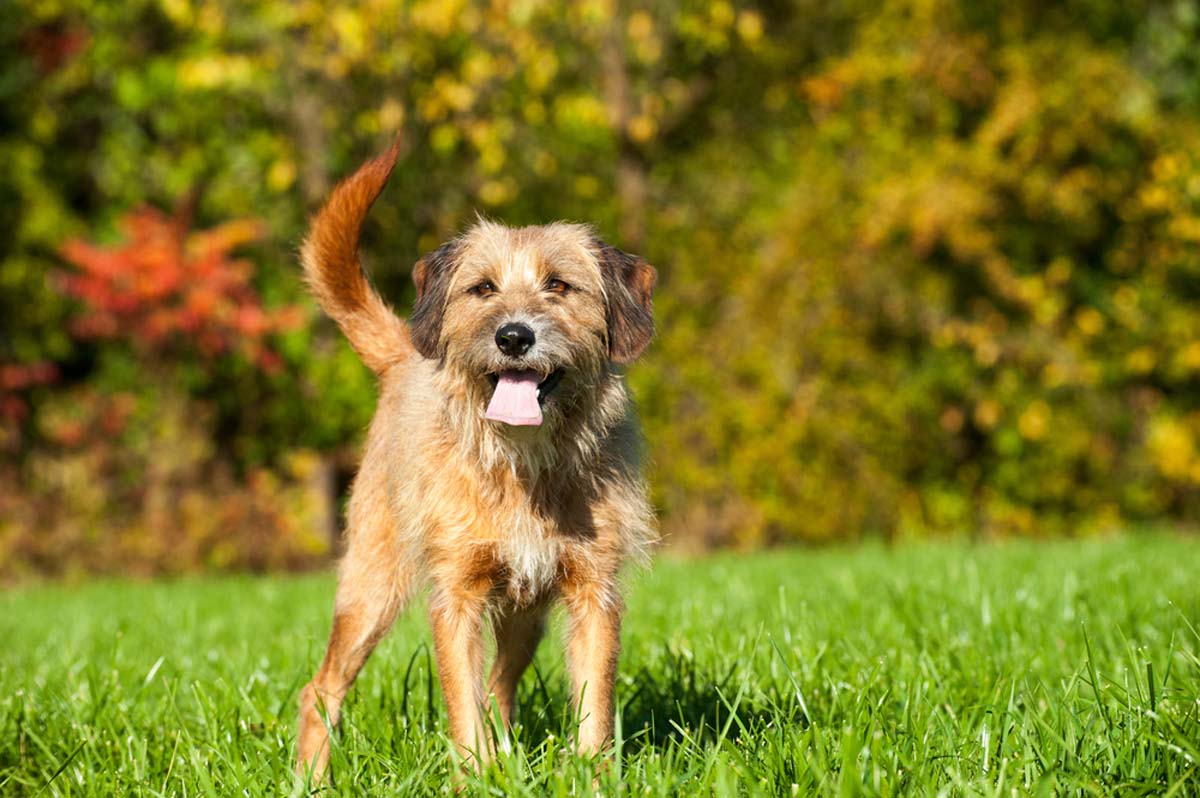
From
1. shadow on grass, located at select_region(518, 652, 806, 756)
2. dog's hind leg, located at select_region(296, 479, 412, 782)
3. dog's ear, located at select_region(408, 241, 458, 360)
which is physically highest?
dog's ear, located at select_region(408, 241, 458, 360)

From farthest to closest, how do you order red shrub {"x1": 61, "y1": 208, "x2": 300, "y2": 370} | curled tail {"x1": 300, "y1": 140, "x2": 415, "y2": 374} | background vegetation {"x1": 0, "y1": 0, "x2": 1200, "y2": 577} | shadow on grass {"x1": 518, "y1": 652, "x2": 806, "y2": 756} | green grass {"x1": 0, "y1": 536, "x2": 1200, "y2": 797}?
red shrub {"x1": 61, "y1": 208, "x2": 300, "y2": 370} < background vegetation {"x1": 0, "y1": 0, "x2": 1200, "y2": 577} < curled tail {"x1": 300, "y1": 140, "x2": 415, "y2": 374} < shadow on grass {"x1": 518, "y1": 652, "x2": 806, "y2": 756} < green grass {"x1": 0, "y1": 536, "x2": 1200, "y2": 797}

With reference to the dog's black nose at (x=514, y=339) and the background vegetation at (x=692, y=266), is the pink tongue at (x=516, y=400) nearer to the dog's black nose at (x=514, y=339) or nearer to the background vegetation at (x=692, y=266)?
the dog's black nose at (x=514, y=339)

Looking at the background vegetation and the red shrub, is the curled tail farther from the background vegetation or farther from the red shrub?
the red shrub

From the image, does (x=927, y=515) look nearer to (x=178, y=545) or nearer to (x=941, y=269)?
(x=941, y=269)

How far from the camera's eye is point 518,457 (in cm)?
328

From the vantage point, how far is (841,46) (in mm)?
14648

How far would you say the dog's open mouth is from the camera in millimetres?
3172

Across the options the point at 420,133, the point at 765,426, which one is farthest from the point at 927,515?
the point at 420,133

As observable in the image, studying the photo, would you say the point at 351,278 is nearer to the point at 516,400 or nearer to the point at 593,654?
the point at 516,400

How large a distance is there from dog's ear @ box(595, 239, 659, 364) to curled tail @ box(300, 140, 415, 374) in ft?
2.94

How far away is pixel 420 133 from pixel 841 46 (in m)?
5.33

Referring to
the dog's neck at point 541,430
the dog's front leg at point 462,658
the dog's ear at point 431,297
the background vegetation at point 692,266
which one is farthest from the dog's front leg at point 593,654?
the background vegetation at point 692,266

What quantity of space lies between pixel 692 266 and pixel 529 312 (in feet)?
31.6

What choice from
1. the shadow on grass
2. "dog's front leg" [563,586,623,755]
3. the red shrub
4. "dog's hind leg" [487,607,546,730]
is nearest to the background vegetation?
the red shrub
